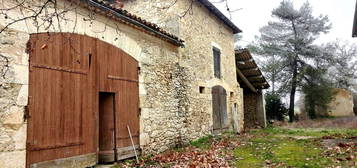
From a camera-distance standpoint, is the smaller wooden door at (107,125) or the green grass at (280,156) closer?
the green grass at (280,156)

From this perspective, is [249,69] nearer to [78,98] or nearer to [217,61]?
[217,61]

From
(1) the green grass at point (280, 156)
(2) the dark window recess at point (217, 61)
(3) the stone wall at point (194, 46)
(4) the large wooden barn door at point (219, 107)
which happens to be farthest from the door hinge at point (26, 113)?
(2) the dark window recess at point (217, 61)

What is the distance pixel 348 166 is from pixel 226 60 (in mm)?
8241

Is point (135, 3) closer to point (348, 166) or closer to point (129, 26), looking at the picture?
point (129, 26)

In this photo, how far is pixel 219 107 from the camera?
11.7 m

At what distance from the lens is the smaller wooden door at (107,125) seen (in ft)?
20.7

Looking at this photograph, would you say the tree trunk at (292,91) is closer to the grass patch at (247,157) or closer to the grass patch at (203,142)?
the grass patch at (203,142)

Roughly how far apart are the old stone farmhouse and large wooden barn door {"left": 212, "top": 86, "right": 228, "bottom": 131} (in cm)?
21

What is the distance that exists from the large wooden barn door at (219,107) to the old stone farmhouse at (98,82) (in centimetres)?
21

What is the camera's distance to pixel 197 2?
10.6 meters

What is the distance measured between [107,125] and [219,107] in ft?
20.3

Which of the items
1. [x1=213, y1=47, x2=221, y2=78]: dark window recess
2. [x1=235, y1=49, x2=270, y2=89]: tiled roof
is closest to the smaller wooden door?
[x1=213, y1=47, x2=221, y2=78]: dark window recess

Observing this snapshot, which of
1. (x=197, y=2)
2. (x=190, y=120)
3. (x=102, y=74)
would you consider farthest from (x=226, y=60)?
(x=102, y=74)

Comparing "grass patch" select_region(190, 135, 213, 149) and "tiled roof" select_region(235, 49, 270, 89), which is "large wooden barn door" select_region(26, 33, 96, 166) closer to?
"grass patch" select_region(190, 135, 213, 149)
